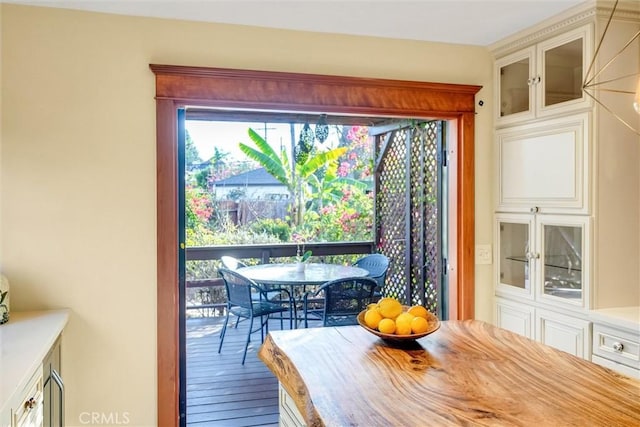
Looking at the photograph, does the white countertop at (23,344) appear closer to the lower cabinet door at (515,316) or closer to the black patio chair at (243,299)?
the black patio chair at (243,299)

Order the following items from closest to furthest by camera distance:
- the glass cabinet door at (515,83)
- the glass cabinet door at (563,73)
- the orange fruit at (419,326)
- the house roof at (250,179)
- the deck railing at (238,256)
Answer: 1. the orange fruit at (419,326)
2. the glass cabinet door at (563,73)
3. the glass cabinet door at (515,83)
4. the deck railing at (238,256)
5. the house roof at (250,179)

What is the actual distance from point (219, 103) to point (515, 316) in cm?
218

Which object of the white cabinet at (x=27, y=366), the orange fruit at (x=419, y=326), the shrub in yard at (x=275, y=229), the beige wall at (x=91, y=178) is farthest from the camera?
the shrub in yard at (x=275, y=229)

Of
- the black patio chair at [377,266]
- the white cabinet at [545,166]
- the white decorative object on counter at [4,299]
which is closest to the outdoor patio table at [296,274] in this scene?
the black patio chair at [377,266]

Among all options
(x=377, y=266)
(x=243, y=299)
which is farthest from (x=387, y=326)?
(x=377, y=266)

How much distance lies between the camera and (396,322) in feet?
5.96

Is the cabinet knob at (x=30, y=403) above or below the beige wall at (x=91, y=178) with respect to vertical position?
below

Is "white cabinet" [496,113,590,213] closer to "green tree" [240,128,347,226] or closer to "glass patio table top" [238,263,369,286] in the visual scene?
"glass patio table top" [238,263,369,286]

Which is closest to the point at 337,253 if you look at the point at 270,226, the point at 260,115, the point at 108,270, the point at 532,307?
the point at 270,226

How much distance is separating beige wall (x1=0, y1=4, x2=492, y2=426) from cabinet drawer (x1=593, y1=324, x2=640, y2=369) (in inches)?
90.8

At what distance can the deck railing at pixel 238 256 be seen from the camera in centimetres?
550

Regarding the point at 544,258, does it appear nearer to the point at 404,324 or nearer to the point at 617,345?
the point at 617,345

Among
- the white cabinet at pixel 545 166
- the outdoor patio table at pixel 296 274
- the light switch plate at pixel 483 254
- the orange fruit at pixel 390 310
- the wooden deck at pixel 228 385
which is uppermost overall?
the white cabinet at pixel 545 166

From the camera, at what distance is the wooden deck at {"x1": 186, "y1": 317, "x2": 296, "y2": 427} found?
3.29 m
